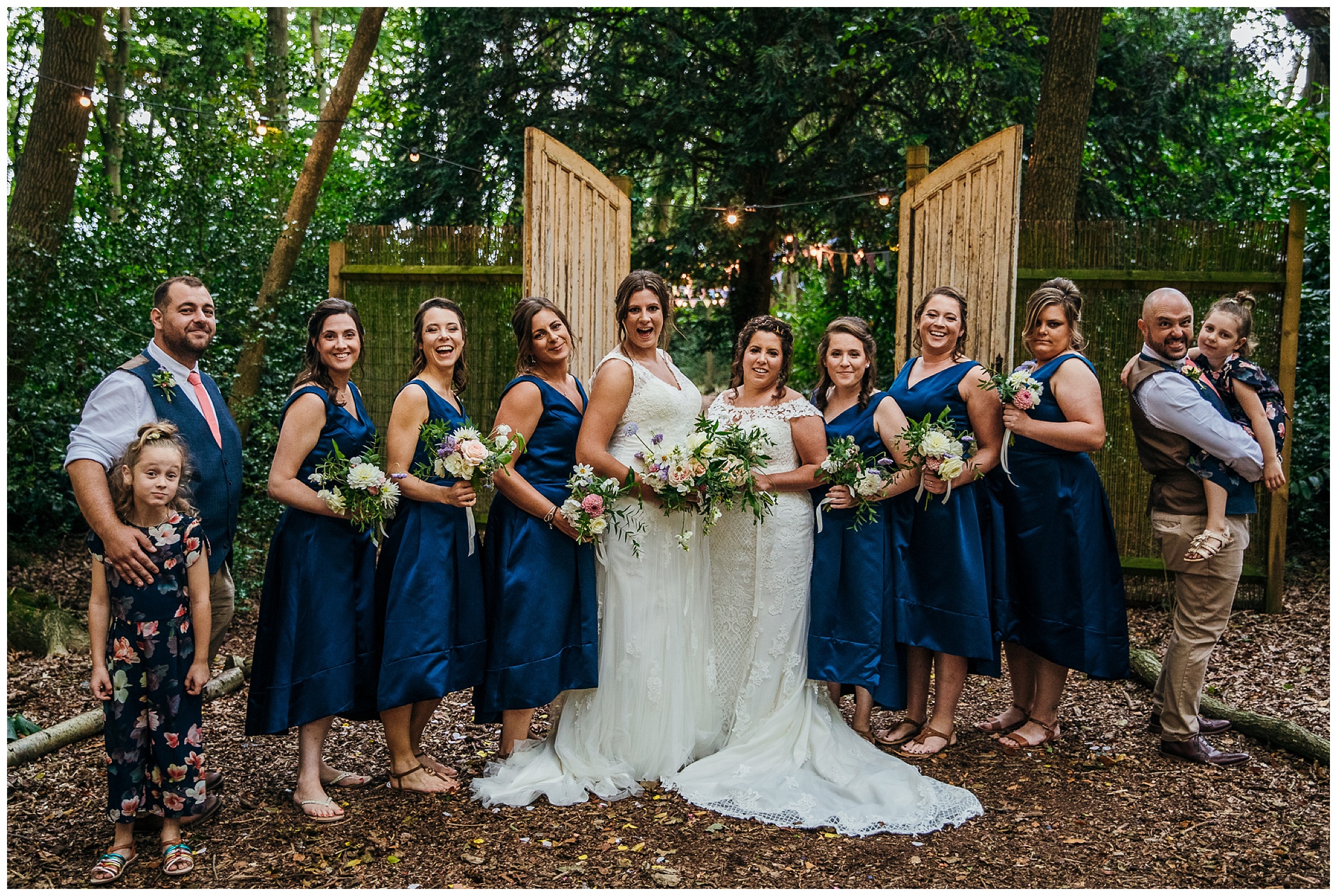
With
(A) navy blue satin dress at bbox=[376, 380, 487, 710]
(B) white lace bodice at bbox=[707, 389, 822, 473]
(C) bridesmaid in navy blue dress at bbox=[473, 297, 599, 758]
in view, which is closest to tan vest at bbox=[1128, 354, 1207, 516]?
(B) white lace bodice at bbox=[707, 389, 822, 473]

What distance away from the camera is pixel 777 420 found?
13.1 ft

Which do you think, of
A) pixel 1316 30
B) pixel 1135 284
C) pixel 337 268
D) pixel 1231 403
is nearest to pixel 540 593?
pixel 1231 403

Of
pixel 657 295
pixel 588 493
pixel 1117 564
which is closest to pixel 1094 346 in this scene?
pixel 1117 564

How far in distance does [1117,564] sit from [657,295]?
2359 mm

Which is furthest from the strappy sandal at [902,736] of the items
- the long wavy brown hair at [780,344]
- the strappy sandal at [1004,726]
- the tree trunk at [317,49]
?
the tree trunk at [317,49]

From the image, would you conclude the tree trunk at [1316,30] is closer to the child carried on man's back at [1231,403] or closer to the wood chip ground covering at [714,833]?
the child carried on man's back at [1231,403]

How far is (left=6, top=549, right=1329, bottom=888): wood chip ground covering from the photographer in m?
3.14

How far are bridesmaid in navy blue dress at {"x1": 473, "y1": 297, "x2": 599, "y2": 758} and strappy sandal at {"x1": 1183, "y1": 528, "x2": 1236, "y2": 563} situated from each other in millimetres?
2586

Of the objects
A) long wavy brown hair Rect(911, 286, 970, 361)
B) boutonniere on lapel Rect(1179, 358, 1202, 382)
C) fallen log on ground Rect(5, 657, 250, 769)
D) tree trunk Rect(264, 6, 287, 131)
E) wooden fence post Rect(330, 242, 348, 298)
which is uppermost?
tree trunk Rect(264, 6, 287, 131)

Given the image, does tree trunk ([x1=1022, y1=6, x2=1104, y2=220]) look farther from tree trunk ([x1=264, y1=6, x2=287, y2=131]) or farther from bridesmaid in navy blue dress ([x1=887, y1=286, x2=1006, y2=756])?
tree trunk ([x1=264, y1=6, x2=287, y2=131])

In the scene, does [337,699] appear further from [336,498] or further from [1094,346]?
[1094,346]

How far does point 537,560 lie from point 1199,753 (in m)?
3.02

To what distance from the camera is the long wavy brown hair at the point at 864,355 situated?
4.08m

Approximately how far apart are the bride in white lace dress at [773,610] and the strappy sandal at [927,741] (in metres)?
0.33
